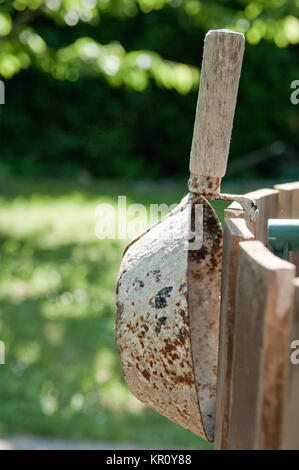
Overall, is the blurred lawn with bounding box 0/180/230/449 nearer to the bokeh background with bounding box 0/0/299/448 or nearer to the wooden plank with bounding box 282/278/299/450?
the bokeh background with bounding box 0/0/299/448

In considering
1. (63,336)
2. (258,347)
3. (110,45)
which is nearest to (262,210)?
(258,347)

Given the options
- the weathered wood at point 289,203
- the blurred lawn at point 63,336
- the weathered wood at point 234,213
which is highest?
the weathered wood at point 289,203

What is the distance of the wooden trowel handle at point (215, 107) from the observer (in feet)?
2.73

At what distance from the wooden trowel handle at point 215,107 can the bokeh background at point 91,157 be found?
2862 millimetres

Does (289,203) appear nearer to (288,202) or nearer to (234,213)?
(288,202)

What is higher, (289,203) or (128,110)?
(128,110)

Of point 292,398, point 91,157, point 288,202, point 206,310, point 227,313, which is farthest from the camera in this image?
point 91,157

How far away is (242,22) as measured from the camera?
18.5 ft

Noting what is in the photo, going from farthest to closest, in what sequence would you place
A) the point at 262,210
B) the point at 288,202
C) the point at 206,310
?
the point at 288,202 → the point at 262,210 → the point at 206,310

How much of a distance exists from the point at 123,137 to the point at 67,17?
558cm

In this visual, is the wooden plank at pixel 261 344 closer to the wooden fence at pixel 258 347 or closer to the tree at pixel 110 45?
the wooden fence at pixel 258 347

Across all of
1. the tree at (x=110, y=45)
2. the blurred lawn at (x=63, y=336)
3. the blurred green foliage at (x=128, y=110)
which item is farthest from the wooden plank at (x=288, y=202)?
the blurred green foliage at (x=128, y=110)

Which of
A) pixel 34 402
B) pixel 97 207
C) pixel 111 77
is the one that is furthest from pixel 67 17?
pixel 97 207

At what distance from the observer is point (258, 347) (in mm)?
587
